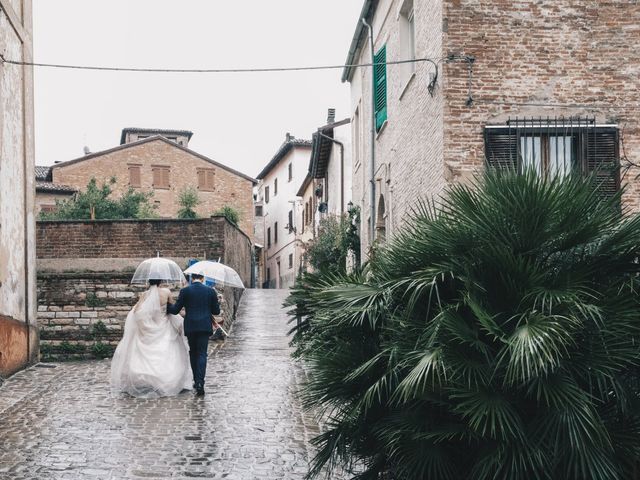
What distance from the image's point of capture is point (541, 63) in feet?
42.9

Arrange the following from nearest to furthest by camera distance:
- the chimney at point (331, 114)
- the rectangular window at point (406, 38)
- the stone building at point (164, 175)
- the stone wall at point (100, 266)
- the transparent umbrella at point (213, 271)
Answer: the transparent umbrella at point (213, 271)
the rectangular window at point (406, 38)
the stone wall at point (100, 266)
the stone building at point (164, 175)
the chimney at point (331, 114)

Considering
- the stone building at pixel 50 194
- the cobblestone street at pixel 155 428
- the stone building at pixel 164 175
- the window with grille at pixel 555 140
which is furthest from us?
the stone building at pixel 164 175

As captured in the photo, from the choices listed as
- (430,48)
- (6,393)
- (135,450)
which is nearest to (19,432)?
(135,450)

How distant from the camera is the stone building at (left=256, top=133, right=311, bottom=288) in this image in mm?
53750

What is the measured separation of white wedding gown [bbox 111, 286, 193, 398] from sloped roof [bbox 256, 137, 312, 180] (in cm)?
4019

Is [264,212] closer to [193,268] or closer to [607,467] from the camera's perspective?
[193,268]

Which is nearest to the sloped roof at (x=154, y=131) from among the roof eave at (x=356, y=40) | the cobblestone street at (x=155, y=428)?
the roof eave at (x=356, y=40)

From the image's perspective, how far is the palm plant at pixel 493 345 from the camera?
5562 mm

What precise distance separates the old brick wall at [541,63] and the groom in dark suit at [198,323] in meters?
4.08

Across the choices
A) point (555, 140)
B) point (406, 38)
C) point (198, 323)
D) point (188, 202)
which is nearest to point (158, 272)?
point (198, 323)

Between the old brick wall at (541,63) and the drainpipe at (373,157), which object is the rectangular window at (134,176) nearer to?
the drainpipe at (373,157)

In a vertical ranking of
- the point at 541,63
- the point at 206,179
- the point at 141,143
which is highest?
the point at 141,143

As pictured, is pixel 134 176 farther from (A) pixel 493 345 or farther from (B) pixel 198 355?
(A) pixel 493 345

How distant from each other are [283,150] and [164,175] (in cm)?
874
